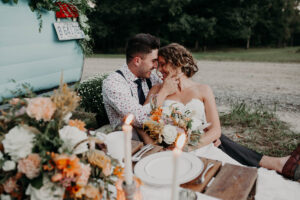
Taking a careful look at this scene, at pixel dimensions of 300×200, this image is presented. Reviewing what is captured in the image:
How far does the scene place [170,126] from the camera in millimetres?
2209

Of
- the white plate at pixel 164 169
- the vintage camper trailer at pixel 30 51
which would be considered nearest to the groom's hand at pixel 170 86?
the white plate at pixel 164 169

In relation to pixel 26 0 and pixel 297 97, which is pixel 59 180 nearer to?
pixel 26 0

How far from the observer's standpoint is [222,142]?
308 cm

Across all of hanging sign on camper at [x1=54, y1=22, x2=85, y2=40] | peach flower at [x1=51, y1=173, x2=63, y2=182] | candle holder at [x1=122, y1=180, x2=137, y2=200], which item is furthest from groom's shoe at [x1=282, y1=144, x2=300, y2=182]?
hanging sign on camper at [x1=54, y1=22, x2=85, y2=40]

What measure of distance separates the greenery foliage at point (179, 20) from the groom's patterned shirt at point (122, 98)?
2054 centimetres

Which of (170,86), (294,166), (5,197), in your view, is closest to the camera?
(5,197)

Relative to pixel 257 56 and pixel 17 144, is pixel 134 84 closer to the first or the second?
pixel 17 144

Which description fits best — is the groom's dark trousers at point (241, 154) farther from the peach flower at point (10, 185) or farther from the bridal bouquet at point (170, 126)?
the peach flower at point (10, 185)

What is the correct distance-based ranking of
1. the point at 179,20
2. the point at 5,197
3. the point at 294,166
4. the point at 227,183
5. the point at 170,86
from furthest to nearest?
the point at 179,20
the point at 170,86
the point at 294,166
the point at 227,183
the point at 5,197

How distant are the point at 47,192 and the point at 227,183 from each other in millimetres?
1045

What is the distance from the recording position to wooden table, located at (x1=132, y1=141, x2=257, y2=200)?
1.47 metres

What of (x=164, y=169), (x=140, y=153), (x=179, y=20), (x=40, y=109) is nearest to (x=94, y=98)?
(x=140, y=153)

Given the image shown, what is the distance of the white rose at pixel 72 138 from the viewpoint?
1.17m

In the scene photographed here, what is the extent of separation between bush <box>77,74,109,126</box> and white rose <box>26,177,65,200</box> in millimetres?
3486
